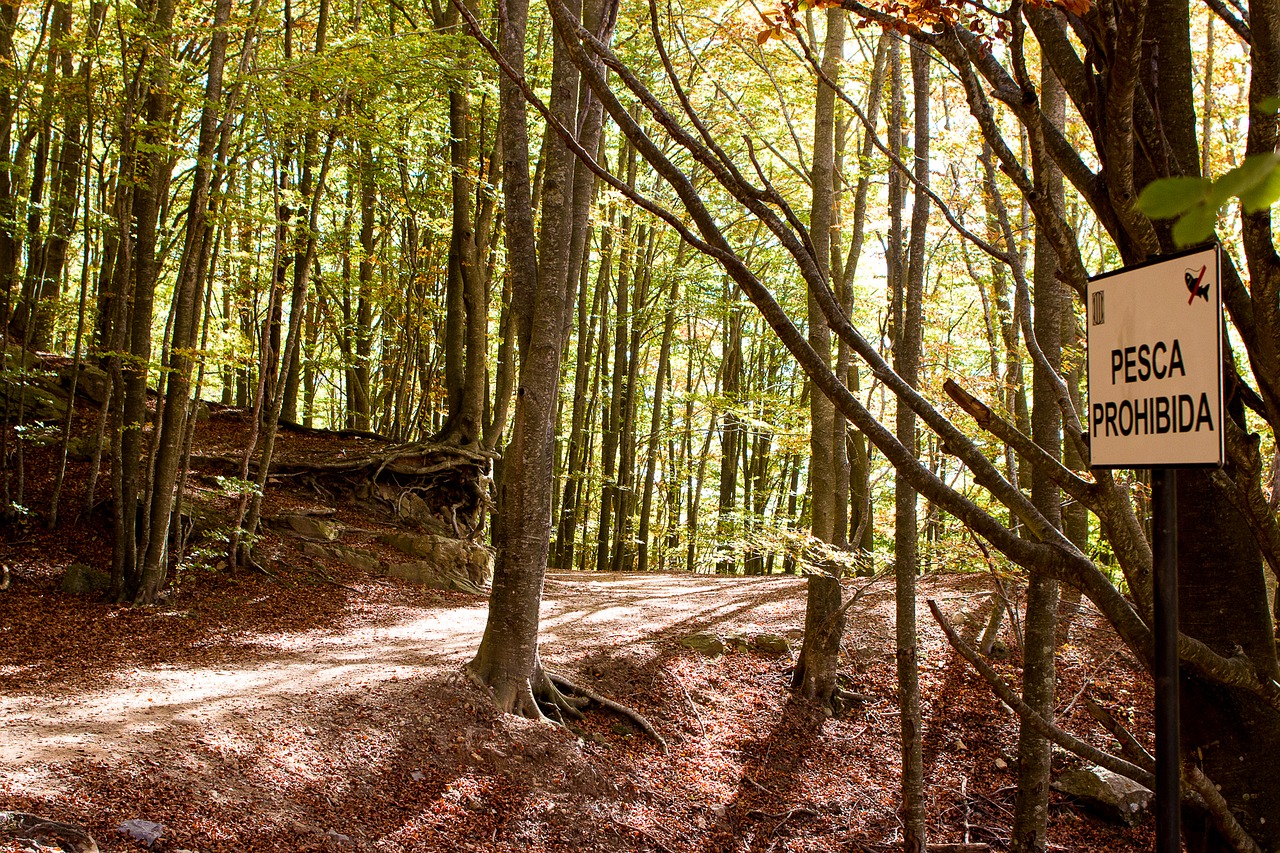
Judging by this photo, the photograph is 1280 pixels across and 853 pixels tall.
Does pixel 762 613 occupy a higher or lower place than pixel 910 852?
higher

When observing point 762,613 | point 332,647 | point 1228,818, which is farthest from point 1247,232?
point 762,613

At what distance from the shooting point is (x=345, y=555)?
10703mm

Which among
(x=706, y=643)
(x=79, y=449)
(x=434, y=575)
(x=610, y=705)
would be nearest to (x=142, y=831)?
(x=610, y=705)

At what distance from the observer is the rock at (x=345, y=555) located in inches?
411

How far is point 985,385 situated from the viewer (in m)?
8.16

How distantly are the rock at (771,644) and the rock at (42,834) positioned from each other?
6915 mm

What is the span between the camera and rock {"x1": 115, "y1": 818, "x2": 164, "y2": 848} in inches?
153

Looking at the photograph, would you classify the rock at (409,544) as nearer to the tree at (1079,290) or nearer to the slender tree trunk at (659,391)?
the slender tree trunk at (659,391)

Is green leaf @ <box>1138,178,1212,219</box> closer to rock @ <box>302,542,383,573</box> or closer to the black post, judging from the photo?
the black post

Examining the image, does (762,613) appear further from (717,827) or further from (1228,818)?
(1228,818)

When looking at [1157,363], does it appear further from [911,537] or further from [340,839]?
[340,839]

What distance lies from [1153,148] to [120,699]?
20.9 feet

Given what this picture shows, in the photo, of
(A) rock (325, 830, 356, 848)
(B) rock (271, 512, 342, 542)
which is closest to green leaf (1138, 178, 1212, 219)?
(A) rock (325, 830, 356, 848)

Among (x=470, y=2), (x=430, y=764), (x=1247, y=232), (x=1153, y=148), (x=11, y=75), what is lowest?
(x=430, y=764)
